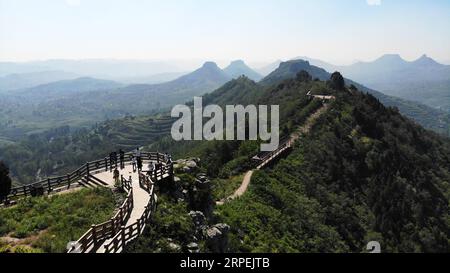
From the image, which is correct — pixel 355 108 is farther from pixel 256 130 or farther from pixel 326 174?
pixel 326 174

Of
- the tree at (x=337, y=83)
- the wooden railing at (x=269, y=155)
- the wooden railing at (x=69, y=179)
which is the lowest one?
the wooden railing at (x=269, y=155)

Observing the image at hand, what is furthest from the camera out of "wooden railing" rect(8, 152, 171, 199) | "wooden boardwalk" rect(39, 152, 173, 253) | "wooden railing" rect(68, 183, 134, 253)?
"wooden railing" rect(8, 152, 171, 199)

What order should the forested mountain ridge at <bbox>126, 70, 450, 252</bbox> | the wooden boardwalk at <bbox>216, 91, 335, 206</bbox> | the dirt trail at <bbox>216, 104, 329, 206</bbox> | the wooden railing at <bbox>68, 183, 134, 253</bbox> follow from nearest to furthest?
1. the wooden railing at <bbox>68, 183, 134, 253</bbox>
2. the forested mountain ridge at <bbox>126, 70, 450, 252</bbox>
3. the dirt trail at <bbox>216, 104, 329, 206</bbox>
4. the wooden boardwalk at <bbox>216, 91, 335, 206</bbox>

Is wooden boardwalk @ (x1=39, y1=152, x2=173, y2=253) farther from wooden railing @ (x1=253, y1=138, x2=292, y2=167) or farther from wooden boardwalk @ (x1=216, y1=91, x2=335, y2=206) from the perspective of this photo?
wooden railing @ (x1=253, y1=138, x2=292, y2=167)

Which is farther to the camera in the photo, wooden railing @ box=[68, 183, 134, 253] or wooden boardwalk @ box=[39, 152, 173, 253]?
wooden boardwalk @ box=[39, 152, 173, 253]

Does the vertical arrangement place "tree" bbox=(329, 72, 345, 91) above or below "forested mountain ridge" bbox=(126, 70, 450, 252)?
above

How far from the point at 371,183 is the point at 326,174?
9.36 m

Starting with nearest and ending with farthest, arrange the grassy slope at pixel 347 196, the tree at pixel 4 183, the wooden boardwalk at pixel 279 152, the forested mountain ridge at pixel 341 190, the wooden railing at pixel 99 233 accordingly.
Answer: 1. the wooden railing at pixel 99 233
2. the tree at pixel 4 183
3. the grassy slope at pixel 347 196
4. the forested mountain ridge at pixel 341 190
5. the wooden boardwalk at pixel 279 152

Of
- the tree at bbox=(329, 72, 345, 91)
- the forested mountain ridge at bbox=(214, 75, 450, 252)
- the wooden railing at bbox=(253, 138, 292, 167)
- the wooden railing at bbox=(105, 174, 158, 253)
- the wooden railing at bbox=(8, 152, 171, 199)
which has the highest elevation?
the tree at bbox=(329, 72, 345, 91)

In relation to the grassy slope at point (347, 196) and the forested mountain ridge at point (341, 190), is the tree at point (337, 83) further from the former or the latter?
the grassy slope at point (347, 196)

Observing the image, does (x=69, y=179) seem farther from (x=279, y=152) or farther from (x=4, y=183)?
(x=279, y=152)

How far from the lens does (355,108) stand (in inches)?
3974

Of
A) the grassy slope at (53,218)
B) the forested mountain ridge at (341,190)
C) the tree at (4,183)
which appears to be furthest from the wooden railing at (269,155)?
the tree at (4,183)

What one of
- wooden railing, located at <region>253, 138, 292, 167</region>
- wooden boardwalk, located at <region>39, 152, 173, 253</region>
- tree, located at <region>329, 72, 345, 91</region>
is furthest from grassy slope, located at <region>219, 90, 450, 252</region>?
tree, located at <region>329, 72, 345, 91</region>
